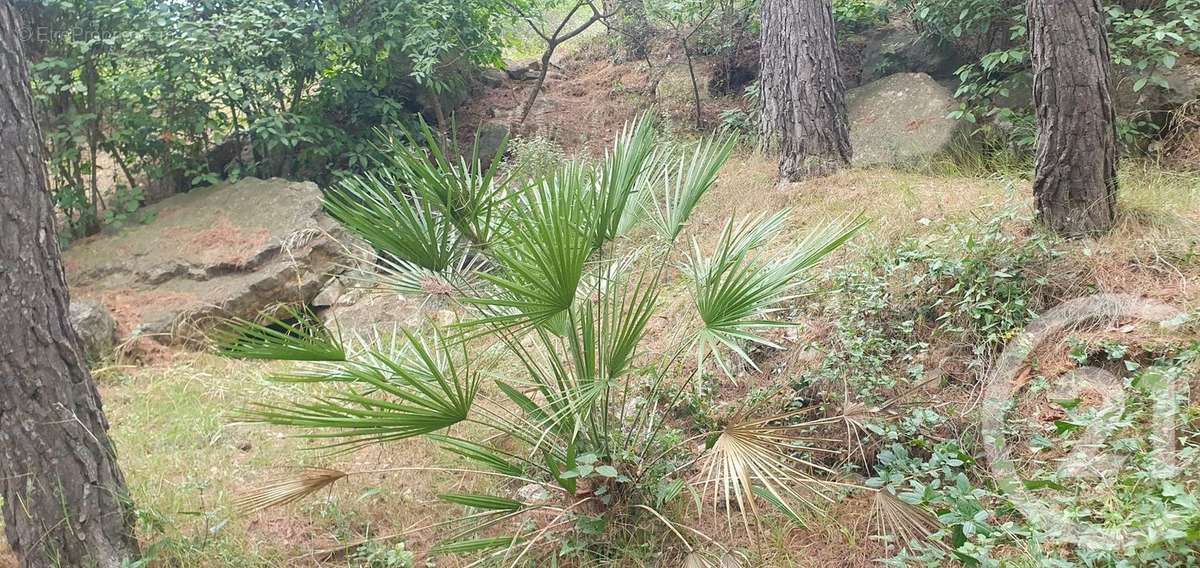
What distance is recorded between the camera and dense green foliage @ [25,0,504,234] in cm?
745

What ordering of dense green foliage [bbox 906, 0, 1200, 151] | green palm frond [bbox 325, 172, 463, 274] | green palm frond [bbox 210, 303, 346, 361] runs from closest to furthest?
1. green palm frond [bbox 210, 303, 346, 361]
2. green palm frond [bbox 325, 172, 463, 274]
3. dense green foliage [bbox 906, 0, 1200, 151]

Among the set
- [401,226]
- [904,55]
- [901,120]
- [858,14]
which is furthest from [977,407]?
[858,14]

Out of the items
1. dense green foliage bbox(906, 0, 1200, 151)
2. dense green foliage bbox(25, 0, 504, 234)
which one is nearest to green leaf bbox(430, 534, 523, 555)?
dense green foliage bbox(25, 0, 504, 234)

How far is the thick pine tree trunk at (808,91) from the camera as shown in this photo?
6871 millimetres

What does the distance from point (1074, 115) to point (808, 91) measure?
2822mm

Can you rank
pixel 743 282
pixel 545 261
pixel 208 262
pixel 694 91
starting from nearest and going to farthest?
pixel 545 261 < pixel 743 282 < pixel 208 262 < pixel 694 91

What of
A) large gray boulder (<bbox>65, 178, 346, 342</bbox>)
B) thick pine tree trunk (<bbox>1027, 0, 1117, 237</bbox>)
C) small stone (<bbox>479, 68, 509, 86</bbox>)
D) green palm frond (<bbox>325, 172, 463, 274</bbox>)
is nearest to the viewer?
green palm frond (<bbox>325, 172, 463, 274</bbox>)

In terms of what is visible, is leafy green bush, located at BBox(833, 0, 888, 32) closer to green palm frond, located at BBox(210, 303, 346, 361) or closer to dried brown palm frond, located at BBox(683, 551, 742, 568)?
dried brown palm frond, located at BBox(683, 551, 742, 568)

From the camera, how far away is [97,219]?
7.71m

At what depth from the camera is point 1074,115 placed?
4238 millimetres

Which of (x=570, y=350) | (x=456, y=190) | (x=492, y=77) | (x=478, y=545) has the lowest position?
(x=478, y=545)

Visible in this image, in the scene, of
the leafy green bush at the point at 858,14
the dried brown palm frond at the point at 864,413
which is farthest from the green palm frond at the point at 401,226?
the leafy green bush at the point at 858,14

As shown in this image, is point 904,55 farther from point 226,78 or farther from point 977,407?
point 226,78

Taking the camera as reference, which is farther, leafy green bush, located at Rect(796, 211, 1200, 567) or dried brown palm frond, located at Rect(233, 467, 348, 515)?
dried brown palm frond, located at Rect(233, 467, 348, 515)
